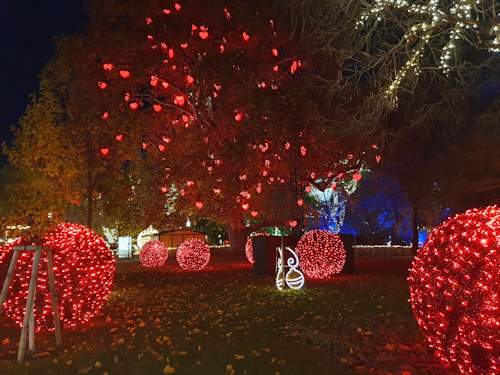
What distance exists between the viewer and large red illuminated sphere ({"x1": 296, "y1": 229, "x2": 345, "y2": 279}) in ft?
59.9

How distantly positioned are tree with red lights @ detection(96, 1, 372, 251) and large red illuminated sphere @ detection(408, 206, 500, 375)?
8.72 m

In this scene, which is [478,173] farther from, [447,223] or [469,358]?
[469,358]

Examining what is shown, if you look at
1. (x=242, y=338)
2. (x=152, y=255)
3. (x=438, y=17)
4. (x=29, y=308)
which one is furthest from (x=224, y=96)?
(x=29, y=308)

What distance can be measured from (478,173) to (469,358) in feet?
43.4

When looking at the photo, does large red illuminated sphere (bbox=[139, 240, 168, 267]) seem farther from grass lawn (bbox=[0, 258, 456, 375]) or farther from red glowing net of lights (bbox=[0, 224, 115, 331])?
red glowing net of lights (bbox=[0, 224, 115, 331])

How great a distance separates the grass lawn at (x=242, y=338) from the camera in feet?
22.2

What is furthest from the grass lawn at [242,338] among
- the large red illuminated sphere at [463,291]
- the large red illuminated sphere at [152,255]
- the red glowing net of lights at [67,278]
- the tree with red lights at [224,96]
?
the large red illuminated sphere at [152,255]

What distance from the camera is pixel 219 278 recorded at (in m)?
19.7

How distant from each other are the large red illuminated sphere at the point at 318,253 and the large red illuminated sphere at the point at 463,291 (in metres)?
11.3

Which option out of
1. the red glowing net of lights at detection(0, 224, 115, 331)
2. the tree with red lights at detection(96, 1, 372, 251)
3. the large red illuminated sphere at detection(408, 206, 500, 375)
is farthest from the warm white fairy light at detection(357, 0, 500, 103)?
the red glowing net of lights at detection(0, 224, 115, 331)

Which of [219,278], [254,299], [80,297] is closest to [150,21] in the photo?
[219,278]

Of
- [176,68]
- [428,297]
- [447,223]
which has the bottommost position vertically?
[428,297]

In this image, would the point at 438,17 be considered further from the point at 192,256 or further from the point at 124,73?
the point at 192,256

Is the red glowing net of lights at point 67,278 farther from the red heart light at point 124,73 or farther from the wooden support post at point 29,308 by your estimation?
the red heart light at point 124,73
